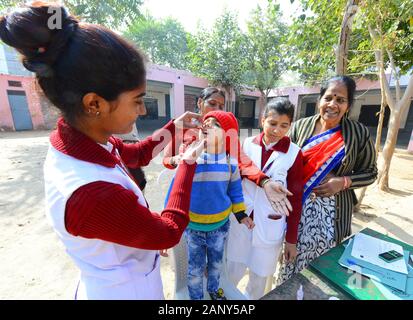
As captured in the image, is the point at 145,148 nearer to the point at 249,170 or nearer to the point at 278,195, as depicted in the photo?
the point at 249,170

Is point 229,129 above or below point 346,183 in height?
above

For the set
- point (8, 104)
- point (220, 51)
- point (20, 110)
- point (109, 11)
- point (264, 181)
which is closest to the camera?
point (264, 181)

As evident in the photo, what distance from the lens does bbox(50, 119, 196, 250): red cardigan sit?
0.62m

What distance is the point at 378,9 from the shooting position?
2.94 m

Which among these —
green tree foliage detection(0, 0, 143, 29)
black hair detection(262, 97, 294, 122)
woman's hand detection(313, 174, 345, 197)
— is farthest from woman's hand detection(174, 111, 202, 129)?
green tree foliage detection(0, 0, 143, 29)

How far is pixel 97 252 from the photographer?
77 centimetres

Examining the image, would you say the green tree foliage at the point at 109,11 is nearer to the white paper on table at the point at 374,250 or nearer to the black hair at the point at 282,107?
the black hair at the point at 282,107

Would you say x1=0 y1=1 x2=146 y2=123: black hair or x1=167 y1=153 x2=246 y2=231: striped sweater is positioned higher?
x1=0 y1=1 x2=146 y2=123: black hair

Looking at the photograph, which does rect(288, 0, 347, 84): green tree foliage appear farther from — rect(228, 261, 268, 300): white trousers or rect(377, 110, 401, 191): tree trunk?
rect(228, 261, 268, 300): white trousers

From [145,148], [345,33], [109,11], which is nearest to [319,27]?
[345,33]

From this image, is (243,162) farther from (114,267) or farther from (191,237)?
(114,267)

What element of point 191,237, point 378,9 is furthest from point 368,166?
point 378,9

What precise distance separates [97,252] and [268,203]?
1118mm
